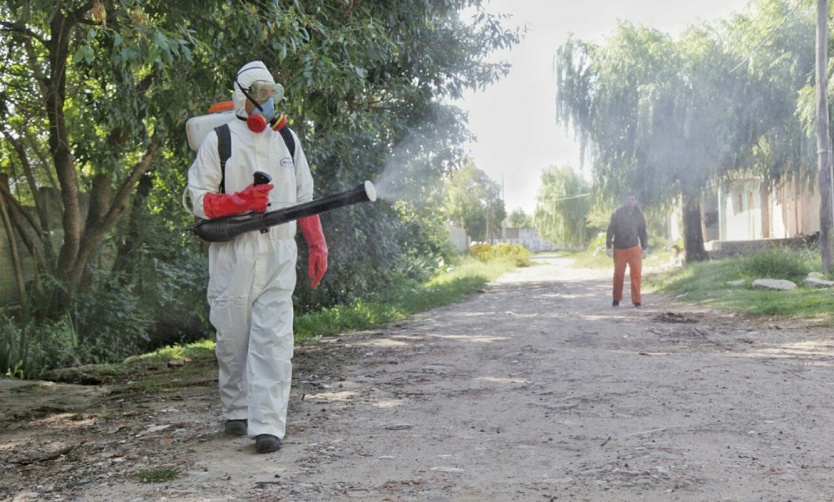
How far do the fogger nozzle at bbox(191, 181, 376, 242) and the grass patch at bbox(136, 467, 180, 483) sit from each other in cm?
123

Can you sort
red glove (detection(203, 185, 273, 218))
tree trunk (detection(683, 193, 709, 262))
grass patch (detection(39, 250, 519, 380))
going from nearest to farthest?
red glove (detection(203, 185, 273, 218))
grass patch (detection(39, 250, 519, 380))
tree trunk (detection(683, 193, 709, 262))

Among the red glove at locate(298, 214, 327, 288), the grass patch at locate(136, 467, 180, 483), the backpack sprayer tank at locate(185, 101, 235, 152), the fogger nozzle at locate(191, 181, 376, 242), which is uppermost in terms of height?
the backpack sprayer tank at locate(185, 101, 235, 152)

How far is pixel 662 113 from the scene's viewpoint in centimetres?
2019

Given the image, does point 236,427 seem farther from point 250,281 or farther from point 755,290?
point 755,290

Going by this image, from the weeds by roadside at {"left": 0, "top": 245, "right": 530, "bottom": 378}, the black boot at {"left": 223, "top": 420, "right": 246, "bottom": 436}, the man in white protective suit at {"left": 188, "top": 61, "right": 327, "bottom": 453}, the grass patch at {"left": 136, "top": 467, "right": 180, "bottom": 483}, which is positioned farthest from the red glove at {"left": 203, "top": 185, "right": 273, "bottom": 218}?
the weeds by roadside at {"left": 0, "top": 245, "right": 530, "bottom": 378}

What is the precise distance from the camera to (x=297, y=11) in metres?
6.55

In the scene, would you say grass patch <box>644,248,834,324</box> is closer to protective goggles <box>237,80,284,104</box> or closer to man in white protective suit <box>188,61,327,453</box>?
man in white protective suit <box>188,61,327,453</box>

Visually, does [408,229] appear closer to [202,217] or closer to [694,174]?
[694,174]

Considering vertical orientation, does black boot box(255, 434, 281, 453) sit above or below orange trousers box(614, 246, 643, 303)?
below

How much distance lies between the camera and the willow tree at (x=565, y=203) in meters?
58.4

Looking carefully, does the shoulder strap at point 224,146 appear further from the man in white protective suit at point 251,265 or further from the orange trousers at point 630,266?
the orange trousers at point 630,266

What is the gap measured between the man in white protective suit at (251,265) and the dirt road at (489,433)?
0.28m

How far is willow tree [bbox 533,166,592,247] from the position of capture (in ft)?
192

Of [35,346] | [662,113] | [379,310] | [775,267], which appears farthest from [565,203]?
[35,346]
